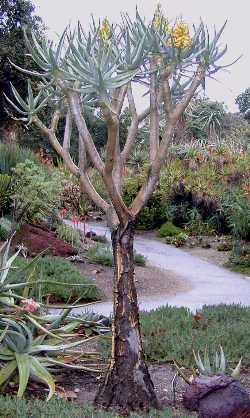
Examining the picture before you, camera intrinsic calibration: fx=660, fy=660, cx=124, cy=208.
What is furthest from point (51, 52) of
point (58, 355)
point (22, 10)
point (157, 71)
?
point (22, 10)

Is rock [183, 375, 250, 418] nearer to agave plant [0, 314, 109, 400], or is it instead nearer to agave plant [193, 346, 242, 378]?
agave plant [193, 346, 242, 378]

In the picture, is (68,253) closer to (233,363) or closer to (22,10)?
(233,363)

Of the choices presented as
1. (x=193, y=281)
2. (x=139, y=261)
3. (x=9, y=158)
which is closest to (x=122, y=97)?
(x=193, y=281)

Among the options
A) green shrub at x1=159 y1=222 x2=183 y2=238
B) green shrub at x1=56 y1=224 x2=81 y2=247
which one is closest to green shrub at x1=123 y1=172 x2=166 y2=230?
green shrub at x1=159 y1=222 x2=183 y2=238

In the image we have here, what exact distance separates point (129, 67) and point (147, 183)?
0.89m

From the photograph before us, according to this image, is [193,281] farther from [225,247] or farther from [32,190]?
[225,247]

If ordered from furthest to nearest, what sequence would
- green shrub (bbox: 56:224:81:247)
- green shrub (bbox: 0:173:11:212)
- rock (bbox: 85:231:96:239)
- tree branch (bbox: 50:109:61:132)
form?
rock (bbox: 85:231:96:239) → green shrub (bbox: 56:224:81:247) → green shrub (bbox: 0:173:11:212) → tree branch (bbox: 50:109:61:132)

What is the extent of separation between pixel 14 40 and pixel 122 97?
15.8 meters

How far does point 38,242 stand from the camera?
12.2 meters

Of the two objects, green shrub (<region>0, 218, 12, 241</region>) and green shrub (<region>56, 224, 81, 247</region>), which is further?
green shrub (<region>56, 224, 81, 247</region>)

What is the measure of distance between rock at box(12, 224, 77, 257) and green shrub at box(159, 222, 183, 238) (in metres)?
6.95

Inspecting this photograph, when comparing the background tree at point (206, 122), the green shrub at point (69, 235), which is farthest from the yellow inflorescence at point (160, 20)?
the background tree at point (206, 122)

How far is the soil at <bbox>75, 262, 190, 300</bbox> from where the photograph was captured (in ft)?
34.8

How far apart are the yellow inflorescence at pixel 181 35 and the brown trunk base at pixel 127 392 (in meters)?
2.11
